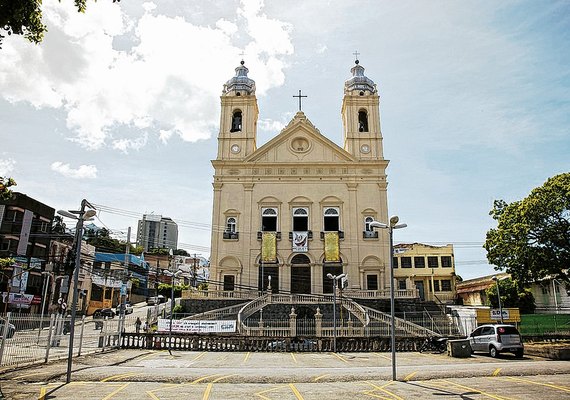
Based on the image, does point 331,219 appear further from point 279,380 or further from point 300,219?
point 279,380

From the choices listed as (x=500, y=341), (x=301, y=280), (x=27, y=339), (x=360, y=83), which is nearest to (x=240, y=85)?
(x=360, y=83)

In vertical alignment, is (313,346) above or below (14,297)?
below

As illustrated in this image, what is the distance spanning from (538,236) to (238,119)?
28.4 meters

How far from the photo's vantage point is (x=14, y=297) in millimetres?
37125

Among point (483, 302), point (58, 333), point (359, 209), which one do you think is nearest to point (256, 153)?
point (359, 209)

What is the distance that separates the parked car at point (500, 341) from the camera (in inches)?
738

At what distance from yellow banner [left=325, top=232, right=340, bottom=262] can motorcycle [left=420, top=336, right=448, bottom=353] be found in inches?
599

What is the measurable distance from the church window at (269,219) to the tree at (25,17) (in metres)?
31.5

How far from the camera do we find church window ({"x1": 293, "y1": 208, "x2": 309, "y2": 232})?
39.3 metres

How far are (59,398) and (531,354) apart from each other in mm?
19020

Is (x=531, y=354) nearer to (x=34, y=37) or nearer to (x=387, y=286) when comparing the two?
(x=387, y=286)

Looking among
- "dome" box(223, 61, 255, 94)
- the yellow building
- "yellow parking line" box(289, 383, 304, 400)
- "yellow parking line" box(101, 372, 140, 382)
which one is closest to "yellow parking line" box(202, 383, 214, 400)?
"yellow parking line" box(289, 383, 304, 400)

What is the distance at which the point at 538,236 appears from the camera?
79.6 feet

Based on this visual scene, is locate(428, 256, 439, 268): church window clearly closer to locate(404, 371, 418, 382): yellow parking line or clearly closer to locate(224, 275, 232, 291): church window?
locate(224, 275, 232, 291): church window
